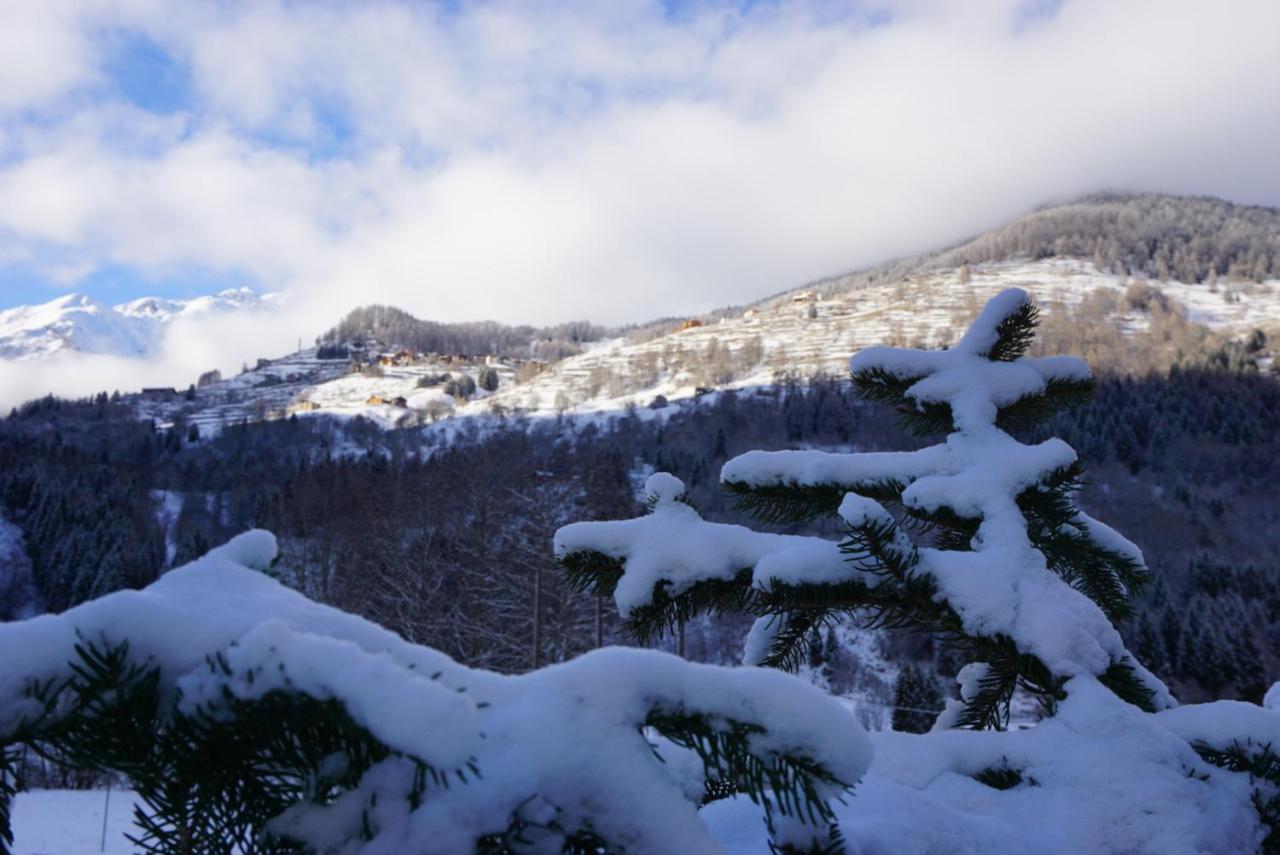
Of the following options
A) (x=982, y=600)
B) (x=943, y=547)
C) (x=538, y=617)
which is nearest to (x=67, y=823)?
(x=538, y=617)

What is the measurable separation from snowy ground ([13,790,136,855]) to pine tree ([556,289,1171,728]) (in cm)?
1412

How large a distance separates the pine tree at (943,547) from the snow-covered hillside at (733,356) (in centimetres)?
9091

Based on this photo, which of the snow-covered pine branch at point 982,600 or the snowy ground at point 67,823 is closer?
the snow-covered pine branch at point 982,600

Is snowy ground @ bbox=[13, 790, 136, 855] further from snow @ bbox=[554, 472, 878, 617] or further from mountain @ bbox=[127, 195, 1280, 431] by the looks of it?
mountain @ bbox=[127, 195, 1280, 431]

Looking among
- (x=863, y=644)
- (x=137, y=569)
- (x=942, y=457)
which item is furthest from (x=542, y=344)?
(x=942, y=457)

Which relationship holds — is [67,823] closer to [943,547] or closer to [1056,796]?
[943,547]

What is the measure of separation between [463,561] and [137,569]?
3290 cm

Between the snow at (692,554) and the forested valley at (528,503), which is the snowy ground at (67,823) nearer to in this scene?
the forested valley at (528,503)

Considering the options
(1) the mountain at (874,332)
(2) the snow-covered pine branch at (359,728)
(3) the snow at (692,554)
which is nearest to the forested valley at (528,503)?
(3) the snow at (692,554)

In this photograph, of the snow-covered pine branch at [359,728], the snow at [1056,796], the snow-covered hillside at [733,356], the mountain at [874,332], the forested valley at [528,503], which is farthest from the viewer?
the snow-covered hillside at [733,356]

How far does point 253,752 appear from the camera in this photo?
0.53m

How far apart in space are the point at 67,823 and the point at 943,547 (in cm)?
2001

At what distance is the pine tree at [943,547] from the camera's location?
1.11m

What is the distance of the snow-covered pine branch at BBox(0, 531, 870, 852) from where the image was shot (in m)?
0.46
